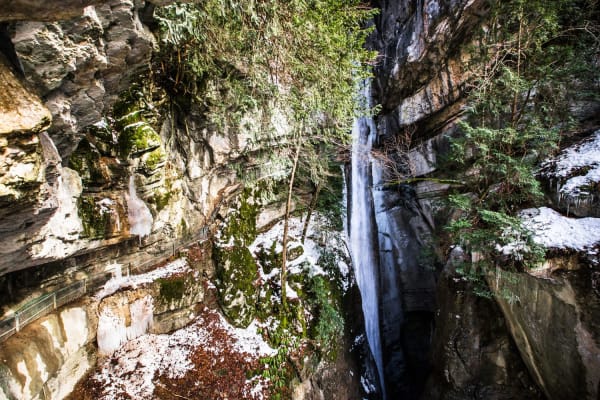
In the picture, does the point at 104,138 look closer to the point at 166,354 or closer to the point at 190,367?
the point at 166,354

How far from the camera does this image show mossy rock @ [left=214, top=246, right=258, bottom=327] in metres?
7.17

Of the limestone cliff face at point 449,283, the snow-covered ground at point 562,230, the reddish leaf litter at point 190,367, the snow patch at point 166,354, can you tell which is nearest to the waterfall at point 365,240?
the limestone cliff face at point 449,283

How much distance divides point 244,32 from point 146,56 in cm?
243

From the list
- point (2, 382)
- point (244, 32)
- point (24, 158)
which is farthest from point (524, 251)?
point (2, 382)

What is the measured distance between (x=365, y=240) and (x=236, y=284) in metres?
6.33

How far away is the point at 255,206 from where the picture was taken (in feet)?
29.1

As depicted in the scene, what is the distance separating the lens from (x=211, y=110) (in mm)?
6434

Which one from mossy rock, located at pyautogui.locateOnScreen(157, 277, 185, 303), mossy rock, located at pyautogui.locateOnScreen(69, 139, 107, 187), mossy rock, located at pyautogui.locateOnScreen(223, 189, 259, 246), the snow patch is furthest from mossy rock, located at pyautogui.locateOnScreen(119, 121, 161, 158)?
the snow patch

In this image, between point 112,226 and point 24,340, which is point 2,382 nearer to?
point 24,340

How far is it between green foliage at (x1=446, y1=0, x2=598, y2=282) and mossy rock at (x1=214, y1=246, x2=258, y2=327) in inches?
217

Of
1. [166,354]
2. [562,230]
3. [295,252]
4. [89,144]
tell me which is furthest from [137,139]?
[562,230]

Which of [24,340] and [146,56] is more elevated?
[146,56]

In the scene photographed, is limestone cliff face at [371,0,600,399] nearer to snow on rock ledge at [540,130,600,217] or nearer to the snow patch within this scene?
snow on rock ledge at [540,130,600,217]

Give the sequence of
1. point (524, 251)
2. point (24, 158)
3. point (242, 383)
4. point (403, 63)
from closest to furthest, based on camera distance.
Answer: point (24, 158) → point (524, 251) → point (242, 383) → point (403, 63)
